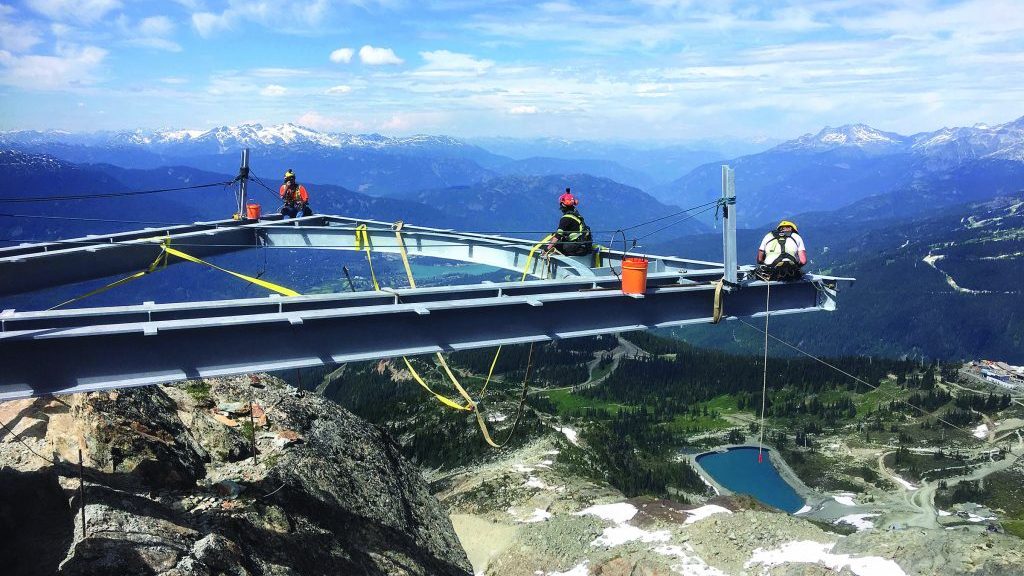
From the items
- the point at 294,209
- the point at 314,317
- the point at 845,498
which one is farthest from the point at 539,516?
the point at 845,498

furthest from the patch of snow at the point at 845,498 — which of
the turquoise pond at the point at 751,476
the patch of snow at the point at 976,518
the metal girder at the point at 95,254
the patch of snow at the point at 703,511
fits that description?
the metal girder at the point at 95,254

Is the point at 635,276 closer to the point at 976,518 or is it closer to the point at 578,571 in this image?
the point at 578,571

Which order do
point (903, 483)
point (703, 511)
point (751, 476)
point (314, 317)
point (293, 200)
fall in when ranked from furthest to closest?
point (751, 476) → point (903, 483) → point (703, 511) → point (293, 200) → point (314, 317)

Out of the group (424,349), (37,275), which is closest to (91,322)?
(424,349)

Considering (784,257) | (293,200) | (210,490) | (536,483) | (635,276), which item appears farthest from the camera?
(536,483)

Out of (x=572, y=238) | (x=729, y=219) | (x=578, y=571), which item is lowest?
(x=578, y=571)

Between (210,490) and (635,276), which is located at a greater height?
(635,276)

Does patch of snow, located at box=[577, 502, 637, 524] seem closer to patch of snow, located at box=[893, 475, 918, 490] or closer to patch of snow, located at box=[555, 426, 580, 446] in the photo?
patch of snow, located at box=[555, 426, 580, 446]

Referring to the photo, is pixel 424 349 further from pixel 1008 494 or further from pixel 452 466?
pixel 1008 494
